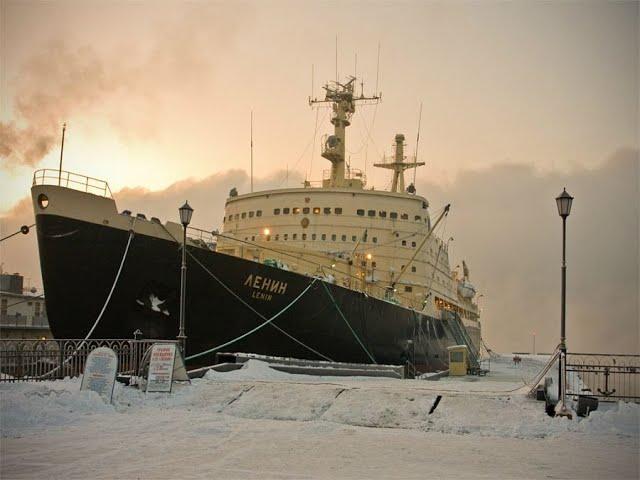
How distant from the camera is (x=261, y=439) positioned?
9.13 meters

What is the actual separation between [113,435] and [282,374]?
753cm

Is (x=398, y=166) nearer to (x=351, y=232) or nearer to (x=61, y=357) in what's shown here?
(x=351, y=232)

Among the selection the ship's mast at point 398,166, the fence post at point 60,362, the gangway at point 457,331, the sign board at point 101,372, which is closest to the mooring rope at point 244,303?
the fence post at point 60,362

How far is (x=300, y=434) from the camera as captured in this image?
9641 millimetres

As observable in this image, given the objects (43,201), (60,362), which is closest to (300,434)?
(60,362)

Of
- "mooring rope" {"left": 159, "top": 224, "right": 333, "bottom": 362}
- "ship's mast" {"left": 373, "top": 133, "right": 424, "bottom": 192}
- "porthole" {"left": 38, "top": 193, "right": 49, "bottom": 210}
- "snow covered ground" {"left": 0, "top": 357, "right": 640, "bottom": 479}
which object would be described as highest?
"ship's mast" {"left": 373, "top": 133, "right": 424, "bottom": 192}

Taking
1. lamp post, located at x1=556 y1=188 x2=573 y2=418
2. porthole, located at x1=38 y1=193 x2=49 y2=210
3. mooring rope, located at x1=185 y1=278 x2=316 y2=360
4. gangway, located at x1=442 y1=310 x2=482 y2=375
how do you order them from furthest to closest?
gangway, located at x1=442 y1=310 x2=482 y2=375 < mooring rope, located at x1=185 y1=278 x2=316 y2=360 < porthole, located at x1=38 y1=193 x2=49 y2=210 < lamp post, located at x1=556 y1=188 x2=573 y2=418

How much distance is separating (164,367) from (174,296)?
191 inches

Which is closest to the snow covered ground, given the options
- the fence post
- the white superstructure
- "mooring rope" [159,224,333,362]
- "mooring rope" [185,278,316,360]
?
the fence post

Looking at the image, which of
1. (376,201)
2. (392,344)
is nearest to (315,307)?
(392,344)

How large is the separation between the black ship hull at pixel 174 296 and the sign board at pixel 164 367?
4.06m

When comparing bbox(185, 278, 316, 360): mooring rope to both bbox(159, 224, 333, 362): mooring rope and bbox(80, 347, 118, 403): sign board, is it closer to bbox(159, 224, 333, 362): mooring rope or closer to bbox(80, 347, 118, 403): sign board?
Answer: bbox(159, 224, 333, 362): mooring rope

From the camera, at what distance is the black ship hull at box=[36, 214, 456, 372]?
16438mm

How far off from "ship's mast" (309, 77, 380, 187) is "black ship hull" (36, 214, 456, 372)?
38.6ft
